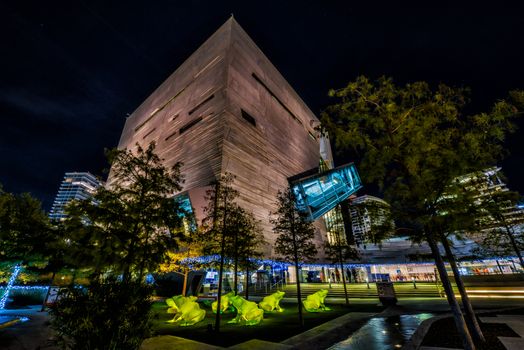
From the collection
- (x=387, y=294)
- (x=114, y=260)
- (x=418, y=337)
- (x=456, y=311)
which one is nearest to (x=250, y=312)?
(x=114, y=260)

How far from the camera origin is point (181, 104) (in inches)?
1549

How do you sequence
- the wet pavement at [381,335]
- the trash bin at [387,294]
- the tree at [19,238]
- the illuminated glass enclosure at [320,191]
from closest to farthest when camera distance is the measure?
the wet pavement at [381,335] < the trash bin at [387,294] < the tree at [19,238] < the illuminated glass enclosure at [320,191]

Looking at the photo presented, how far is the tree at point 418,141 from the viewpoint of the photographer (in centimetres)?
549

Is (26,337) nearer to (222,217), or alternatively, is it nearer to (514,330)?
(222,217)

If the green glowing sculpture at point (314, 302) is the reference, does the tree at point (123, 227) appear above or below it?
above

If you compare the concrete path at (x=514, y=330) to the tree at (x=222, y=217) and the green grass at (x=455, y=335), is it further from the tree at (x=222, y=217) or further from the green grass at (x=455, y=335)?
the tree at (x=222, y=217)

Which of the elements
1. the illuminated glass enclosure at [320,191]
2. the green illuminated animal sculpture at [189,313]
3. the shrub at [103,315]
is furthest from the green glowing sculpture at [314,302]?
the illuminated glass enclosure at [320,191]

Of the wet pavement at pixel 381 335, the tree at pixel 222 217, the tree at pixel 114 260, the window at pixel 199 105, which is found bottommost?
the wet pavement at pixel 381 335

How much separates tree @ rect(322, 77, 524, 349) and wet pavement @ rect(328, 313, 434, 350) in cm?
213

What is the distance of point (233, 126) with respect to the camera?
2923 cm

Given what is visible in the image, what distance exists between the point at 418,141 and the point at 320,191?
2906cm

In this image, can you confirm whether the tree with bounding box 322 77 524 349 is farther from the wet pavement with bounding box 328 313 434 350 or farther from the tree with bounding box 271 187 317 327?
the tree with bounding box 271 187 317 327

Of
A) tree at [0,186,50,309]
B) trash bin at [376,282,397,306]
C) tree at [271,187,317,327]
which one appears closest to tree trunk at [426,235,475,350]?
tree at [271,187,317,327]

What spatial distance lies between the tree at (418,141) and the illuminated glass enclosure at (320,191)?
27.2m
